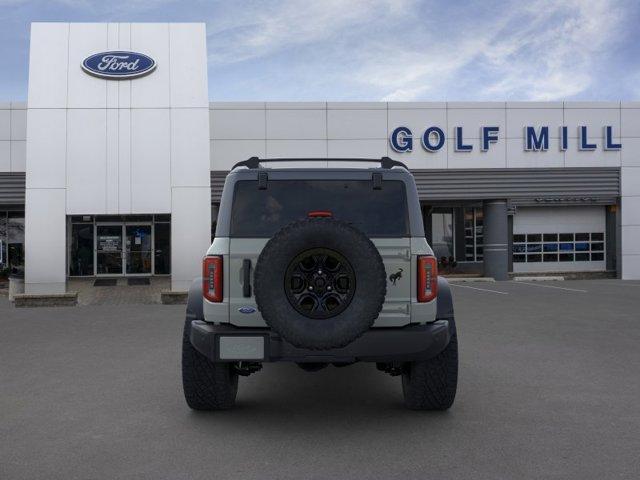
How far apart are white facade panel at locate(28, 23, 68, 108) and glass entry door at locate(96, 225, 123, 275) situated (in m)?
8.89

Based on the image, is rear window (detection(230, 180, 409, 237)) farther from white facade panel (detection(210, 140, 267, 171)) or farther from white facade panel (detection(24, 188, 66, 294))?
white facade panel (detection(210, 140, 267, 171))

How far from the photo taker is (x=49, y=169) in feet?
56.3

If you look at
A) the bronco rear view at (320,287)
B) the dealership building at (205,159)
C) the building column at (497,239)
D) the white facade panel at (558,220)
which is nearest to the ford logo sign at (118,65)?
the dealership building at (205,159)

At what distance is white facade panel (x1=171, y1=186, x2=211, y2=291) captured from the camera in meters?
17.4

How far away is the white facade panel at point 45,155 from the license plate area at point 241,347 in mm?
14322

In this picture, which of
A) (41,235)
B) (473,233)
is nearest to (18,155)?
(41,235)

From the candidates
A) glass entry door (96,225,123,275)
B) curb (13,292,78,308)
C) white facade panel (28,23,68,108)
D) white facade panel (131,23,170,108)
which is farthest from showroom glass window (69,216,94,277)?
curb (13,292,78,308)

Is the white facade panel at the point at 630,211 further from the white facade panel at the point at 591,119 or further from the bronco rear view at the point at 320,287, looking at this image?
the bronco rear view at the point at 320,287

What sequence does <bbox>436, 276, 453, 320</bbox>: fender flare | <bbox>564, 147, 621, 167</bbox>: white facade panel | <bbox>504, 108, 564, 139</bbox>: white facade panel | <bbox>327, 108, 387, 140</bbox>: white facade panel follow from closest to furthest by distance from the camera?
1. <bbox>436, 276, 453, 320</bbox>: fender flare
2. <bbox>327, 108, 387, 140</bbox>: white facade panel
3. <bbox>504, 108, 564, 139</bbox>: white facade panel
4. <bbox>564, 147, 621, 167</bbox>: white facade panel

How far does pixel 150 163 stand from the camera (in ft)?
57.0

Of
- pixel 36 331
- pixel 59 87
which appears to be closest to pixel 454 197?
pixel 59 87

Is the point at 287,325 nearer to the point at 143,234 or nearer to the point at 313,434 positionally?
the point at 313,434

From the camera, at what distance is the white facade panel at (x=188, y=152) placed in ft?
57.2

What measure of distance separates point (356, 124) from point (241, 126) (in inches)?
179
